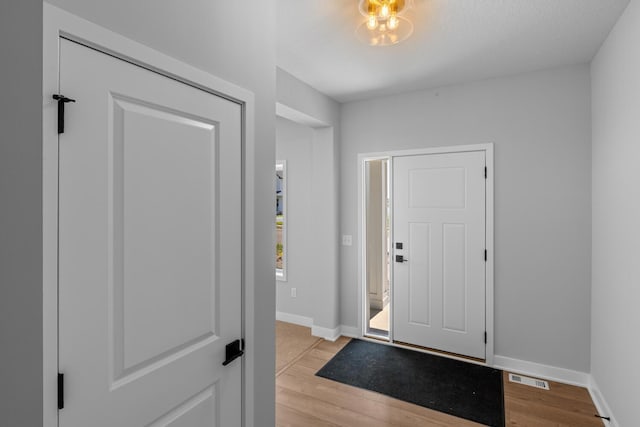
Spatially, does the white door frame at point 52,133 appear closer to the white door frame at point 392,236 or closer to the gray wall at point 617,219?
the gray wall at point 617,219

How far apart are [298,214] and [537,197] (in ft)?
8.23

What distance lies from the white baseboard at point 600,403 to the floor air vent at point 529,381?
0.98 ft

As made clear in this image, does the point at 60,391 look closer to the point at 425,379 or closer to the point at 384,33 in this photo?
the point at 384,33

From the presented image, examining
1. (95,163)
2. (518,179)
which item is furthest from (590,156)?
(95,163)

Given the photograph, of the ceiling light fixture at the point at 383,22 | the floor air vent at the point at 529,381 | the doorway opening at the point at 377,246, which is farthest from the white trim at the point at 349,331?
the ceiling light fixture at the point at 383,22

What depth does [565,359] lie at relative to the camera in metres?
2.86

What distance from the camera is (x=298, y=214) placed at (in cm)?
425

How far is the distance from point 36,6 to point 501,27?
8.00ft

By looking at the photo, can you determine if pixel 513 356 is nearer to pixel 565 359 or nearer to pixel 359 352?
pixel 565 359

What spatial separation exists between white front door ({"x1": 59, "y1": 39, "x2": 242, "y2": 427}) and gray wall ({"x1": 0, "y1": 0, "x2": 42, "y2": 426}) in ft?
0.21

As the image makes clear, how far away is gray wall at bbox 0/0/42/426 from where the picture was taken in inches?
31.4

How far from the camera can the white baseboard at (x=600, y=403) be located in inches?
88.2

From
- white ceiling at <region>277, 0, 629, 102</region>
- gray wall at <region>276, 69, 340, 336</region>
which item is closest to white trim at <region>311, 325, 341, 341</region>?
gray wall at <region>276, 69, 340, 336</region>

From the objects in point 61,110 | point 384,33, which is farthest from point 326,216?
point 61,110
